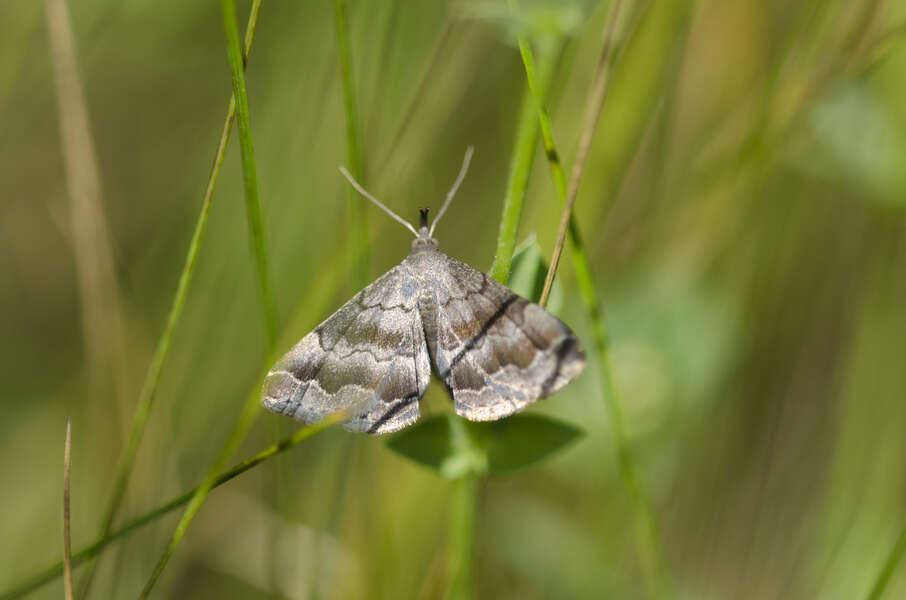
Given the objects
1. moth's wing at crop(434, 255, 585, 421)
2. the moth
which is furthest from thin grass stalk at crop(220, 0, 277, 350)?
moth's wing at crop(434, 255, 585, 421)

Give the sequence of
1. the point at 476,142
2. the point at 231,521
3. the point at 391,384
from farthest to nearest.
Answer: the point at 476,142 → the point at 231,521 → the point at 391,384

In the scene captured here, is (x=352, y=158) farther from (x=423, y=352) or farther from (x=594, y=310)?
(x=594, y=310)

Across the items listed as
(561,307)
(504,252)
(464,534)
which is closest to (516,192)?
(504,252)

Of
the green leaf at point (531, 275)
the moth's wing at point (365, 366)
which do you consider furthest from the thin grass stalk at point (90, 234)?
the green leaf at point (531, 275)

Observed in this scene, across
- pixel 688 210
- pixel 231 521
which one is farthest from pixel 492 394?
pixel 231 521

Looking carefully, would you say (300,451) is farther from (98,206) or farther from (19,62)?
(19,62)

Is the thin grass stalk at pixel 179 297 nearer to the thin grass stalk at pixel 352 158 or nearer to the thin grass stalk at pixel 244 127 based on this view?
the thin grass stalk at pixel 244 127
